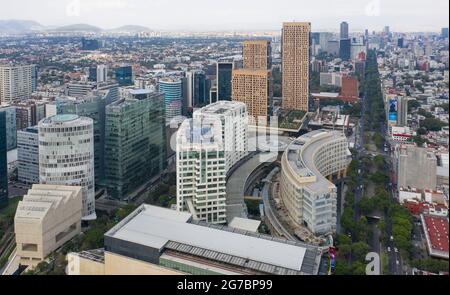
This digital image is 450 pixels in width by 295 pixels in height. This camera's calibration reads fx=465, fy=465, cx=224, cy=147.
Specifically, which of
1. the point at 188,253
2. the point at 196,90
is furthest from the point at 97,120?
the point at 196,90

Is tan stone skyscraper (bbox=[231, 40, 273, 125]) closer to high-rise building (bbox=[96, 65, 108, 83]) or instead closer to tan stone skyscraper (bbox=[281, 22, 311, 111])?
tan stone skyscraper (bbox=[281, 22, 311, 111])

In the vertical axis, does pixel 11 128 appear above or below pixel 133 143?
above

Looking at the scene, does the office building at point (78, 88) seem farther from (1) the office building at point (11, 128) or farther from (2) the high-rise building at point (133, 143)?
(2) the high-rise building at point (133, 143)

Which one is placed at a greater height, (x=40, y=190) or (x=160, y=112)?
(x=160, y=112)

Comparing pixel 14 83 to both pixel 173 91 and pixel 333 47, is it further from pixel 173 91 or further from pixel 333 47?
pixel 333 47

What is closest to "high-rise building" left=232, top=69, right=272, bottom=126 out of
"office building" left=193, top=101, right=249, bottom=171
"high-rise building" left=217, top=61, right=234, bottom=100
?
"high-rise building" left=217, top=61, right=234, bottom=100
